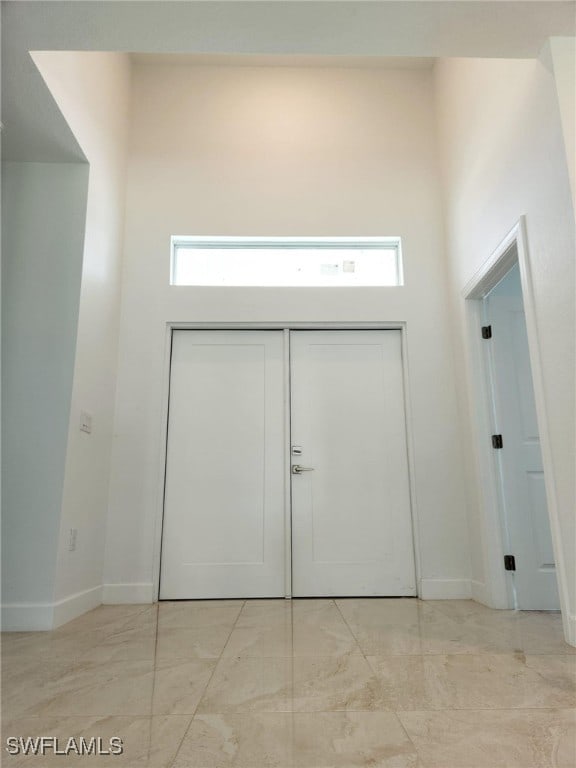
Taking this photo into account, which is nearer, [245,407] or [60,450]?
[60,450]

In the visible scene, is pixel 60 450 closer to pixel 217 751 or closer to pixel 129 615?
pixel 129 615

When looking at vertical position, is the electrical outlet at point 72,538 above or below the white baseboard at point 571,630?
above

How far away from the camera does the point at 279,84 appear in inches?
152

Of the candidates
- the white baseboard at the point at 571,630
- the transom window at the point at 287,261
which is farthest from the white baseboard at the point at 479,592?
the transom window at the point at 287,261

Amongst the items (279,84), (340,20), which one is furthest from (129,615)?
(279,84)

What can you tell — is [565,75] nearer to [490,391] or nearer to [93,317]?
[490,391]

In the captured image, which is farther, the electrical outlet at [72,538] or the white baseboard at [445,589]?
the white baseboard at [445,589]

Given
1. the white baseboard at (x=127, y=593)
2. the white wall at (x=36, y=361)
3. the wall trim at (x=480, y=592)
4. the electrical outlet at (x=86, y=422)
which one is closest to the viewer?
the white wall at (x=36, y=361)

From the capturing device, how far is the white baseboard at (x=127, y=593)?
297cm

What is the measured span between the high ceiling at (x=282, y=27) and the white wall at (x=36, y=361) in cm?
61

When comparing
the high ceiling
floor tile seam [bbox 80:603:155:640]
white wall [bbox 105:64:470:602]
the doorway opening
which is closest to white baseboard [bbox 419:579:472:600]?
white wall [bbox 105:64:470:602]

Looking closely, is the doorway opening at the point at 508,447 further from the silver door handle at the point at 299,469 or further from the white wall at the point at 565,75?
the silver door handle at the point at 299,469

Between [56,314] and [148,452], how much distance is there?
3.65 ft

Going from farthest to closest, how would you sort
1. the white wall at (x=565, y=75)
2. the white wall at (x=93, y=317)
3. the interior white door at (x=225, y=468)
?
the interior white door at (x=225, y=468)
the white wall at (x=93, y=317)
the white wall at (x=565, y=75)
